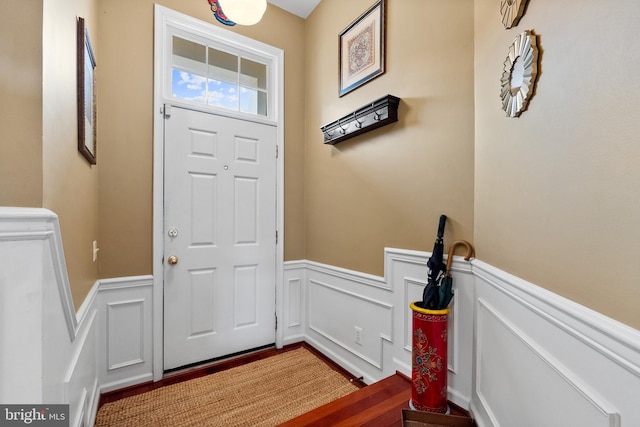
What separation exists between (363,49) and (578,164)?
1830mm

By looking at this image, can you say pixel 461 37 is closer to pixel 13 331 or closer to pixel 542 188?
pixel 542 188

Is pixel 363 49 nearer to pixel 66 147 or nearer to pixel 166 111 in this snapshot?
pixel 166 111

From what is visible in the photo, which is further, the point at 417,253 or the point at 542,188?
the point at 417,253

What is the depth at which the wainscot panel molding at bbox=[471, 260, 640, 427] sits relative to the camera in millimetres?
574

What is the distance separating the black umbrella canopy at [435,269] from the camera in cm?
151

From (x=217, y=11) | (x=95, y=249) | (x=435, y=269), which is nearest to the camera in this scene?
(x=435, y=269)

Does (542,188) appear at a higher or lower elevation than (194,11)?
lower

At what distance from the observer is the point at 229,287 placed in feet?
7.88

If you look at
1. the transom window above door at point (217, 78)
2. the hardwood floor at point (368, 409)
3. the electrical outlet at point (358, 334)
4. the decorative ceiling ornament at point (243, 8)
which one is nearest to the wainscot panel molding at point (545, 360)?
the hardwood floor at point (368, 409)

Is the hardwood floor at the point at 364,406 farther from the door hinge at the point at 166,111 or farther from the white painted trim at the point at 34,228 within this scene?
the door hinge at the point at 166,111

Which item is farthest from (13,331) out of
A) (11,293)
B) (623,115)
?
(623,115)

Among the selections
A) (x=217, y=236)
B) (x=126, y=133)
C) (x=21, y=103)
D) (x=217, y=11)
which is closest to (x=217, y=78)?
(x=217, y=11)

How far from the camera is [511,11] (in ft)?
3.60

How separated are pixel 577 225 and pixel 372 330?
1560mm
